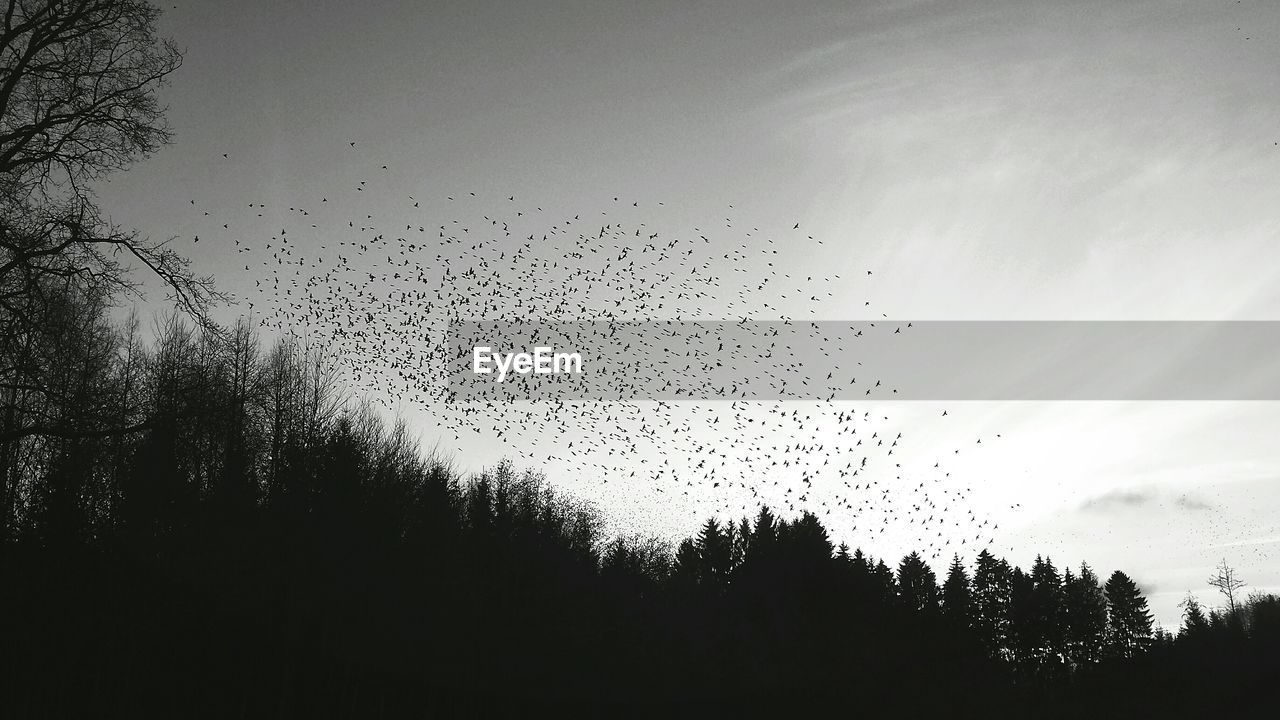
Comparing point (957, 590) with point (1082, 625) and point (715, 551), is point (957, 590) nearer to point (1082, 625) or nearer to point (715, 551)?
point (1082, 625)

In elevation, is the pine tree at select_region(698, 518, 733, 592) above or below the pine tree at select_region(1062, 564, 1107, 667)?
above

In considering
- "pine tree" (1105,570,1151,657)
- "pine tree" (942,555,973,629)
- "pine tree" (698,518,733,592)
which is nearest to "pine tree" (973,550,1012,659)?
"pine tree" (942,555,973,629)

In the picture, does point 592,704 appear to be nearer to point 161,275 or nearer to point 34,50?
point 161,275

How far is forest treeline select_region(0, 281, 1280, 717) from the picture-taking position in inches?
499

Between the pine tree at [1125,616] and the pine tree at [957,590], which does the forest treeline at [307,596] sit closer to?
the pine tree at [957,590]

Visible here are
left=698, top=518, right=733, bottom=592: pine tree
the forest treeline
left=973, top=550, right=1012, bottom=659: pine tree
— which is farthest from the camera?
left=973, top=550, right=1012, bottom=659: pine tree

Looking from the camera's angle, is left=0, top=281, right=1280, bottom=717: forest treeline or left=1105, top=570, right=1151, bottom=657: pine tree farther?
left=1105, top=570, right=1151, bottom=657: pine tree

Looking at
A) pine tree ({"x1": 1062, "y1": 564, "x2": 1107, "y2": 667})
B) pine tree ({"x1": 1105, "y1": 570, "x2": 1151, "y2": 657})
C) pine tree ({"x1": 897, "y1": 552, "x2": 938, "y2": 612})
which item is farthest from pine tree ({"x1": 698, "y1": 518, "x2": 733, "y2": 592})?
pine tree ({"x1": 1105, "y1": 570, "x2": 1151, "y2": 657})

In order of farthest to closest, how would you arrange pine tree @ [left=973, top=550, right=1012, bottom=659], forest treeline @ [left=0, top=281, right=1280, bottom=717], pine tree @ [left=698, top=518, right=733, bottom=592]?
pine tree @ [left=973, top=550, right=1012, bottom=659], pine tree @ [left=698, top=518, right=733, bottom=592], forest treeline @ [left=0, top=281, right=1280, bottom=717]

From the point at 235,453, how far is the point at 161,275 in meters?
17.8

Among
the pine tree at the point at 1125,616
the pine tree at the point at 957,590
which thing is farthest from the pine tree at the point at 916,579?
the pine tree at the point at 1125,616

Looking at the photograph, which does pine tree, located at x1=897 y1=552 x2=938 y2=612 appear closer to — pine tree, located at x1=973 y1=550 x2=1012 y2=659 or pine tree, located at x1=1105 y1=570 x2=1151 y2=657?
pine tree, located at x1=973 y1=550 x2=1012 y2=659

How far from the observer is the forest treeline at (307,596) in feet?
41.6

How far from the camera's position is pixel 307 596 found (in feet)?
66.1
